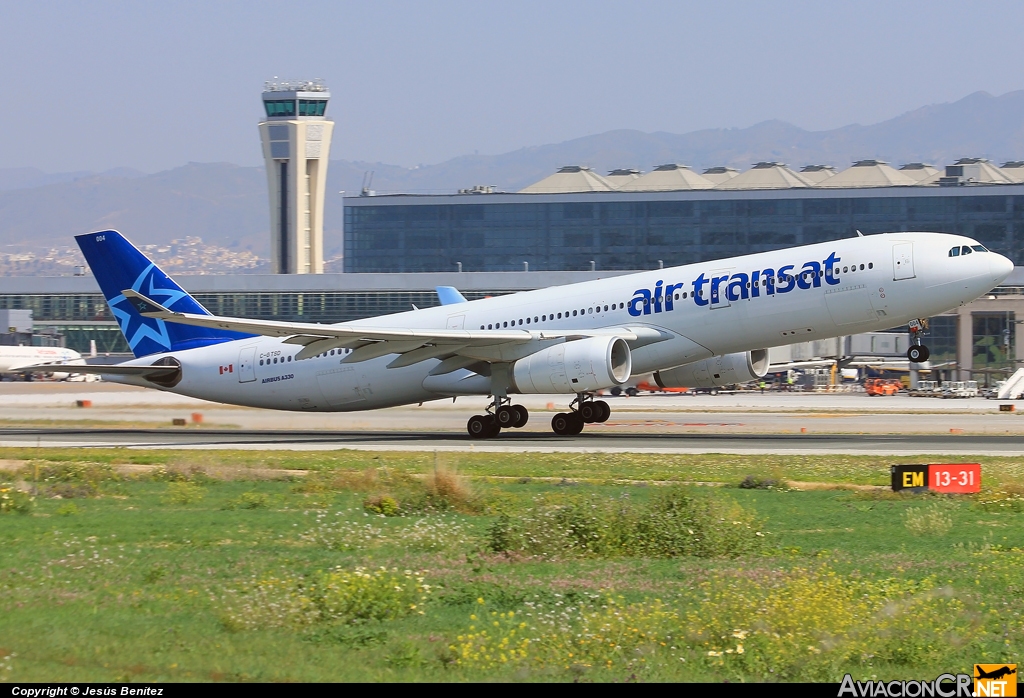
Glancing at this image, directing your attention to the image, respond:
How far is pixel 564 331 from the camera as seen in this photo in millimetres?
36125

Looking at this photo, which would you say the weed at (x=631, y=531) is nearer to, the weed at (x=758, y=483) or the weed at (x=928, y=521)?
the weed at (x=928, y=521)

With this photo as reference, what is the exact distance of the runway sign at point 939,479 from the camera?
22250mm

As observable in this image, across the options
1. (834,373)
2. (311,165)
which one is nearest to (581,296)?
(834,373)

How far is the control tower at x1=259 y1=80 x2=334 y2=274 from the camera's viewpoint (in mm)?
147625

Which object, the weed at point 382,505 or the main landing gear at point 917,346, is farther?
the main landing gear at point 917,346

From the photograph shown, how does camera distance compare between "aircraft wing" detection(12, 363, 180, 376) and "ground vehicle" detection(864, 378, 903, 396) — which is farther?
"ground vehicle" detection(864, 378, 903, 396)

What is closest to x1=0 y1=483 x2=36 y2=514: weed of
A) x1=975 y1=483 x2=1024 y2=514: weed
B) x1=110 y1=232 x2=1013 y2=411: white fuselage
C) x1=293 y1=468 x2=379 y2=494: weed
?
x1=293 y1=468 x2=379 y2=494: weed

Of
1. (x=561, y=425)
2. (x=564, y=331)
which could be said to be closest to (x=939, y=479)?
(x=564, y=331)

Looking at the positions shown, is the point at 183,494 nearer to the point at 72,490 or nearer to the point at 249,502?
the point at 249,502

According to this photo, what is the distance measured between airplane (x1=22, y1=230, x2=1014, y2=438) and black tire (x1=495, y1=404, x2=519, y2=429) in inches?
2.1

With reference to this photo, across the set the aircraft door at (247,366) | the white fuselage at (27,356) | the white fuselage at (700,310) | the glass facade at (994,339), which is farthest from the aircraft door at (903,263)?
the white fuselage at (27,356)

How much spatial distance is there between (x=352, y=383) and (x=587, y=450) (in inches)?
382

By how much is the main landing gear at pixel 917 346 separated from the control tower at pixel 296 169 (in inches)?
4671

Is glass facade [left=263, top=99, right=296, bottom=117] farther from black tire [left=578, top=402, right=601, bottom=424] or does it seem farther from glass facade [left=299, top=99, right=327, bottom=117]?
black tire [left=578, top=402, right=601, bottom=424]
